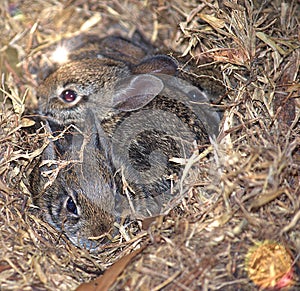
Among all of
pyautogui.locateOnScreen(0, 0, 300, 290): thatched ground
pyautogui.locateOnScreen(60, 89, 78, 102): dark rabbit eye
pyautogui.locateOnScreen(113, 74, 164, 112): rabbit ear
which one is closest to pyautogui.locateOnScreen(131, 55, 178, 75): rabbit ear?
pyautogui.locateOnScreen(113, 74, 164, 112): rabbit ear

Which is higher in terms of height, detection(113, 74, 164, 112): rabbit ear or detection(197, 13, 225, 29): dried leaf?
detection(197, 13, 225, 29): dried leaf

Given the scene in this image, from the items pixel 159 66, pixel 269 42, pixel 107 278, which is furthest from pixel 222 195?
pixel 159 66

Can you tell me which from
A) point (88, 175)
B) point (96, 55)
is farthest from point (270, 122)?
point (96, 55)

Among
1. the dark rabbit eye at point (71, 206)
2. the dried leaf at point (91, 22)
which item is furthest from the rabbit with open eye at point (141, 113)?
the dried leaf at point (91, 22)

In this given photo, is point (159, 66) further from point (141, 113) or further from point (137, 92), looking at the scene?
point (141, 113)

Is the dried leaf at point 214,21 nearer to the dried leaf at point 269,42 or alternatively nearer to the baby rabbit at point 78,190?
the dried leaf at point 269,42

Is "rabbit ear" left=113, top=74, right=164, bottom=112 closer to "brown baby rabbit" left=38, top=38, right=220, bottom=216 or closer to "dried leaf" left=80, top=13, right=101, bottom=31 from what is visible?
"brown baby rabbit" left=38, top=38, right=220, bottom=216
